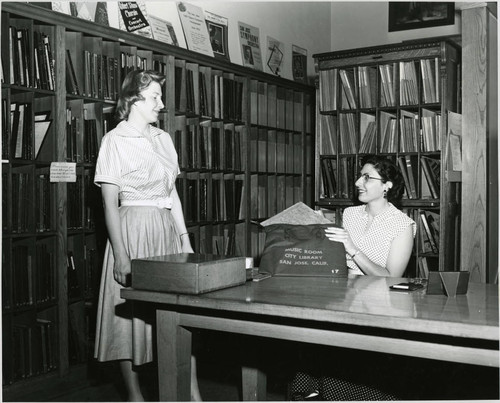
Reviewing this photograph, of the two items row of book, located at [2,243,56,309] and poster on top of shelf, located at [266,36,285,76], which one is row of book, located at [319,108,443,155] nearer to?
poster on top of shelf, located at [266,36,285,76]

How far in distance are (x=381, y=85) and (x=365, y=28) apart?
1.69 metres

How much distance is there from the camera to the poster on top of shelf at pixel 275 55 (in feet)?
18.9

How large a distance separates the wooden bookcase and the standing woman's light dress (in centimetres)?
68

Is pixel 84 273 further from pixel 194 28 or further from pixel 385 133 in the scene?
pixel 385 133

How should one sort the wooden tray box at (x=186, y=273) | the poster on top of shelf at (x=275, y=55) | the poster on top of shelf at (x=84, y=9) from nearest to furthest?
the wooden tray box at (x=186, y=273), the poster on top of shelf at (x=84, y=9), the poster on top of shelf at (x=275, y=55)

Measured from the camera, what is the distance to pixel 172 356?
2.08 meters

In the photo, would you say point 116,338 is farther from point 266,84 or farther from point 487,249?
point 266,84

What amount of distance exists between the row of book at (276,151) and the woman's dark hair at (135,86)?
7.61 feet

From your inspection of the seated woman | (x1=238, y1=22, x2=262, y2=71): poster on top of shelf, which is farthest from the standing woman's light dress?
(x1=238, y1=22, x2=262, y2=71): poster on top of shelf

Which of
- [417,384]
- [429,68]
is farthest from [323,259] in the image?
[429,68]

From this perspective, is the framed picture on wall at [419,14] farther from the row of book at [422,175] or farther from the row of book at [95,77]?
the row of book at [95,77]

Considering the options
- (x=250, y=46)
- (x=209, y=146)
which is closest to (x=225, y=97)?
(x=209, y=146)

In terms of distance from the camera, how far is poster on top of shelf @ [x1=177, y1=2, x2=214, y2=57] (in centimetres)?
476

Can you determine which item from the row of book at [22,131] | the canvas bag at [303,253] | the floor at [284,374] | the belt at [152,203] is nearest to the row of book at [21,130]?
the row of book at [22,131]
